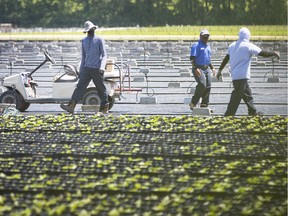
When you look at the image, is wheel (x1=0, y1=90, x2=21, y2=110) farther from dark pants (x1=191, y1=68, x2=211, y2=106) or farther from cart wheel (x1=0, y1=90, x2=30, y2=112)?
dark pants (x1=191, y1=68, x2=211, y2=106)

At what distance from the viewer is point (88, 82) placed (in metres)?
14.9

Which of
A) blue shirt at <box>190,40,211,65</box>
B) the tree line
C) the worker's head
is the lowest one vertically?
the tree line

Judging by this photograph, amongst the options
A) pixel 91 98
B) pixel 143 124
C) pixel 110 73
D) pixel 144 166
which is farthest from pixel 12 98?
pixel 144 166

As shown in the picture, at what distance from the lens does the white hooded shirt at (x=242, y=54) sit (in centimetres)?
1330

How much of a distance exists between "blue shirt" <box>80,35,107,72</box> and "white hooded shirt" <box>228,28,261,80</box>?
7.99ft

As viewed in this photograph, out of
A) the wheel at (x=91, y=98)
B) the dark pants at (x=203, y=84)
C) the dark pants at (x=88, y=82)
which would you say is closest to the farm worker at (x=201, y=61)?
the dark pants at (x=203, y=84)

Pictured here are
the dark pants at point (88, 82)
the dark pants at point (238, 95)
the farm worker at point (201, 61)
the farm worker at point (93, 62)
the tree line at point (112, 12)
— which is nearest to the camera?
the dark pants at point (238, 95)

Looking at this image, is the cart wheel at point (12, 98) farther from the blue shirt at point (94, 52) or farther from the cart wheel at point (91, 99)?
the blue shirt at point (94, 52)

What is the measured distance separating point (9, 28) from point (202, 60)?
199 ft

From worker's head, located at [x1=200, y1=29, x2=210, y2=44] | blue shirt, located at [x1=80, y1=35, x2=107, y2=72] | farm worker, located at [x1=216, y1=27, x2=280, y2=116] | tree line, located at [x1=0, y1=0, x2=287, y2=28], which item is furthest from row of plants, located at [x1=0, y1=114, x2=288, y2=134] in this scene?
tree line, located at [x1=0, y1=0, x2=287, y2=28]

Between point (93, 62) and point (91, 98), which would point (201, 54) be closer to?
point (93, 62)

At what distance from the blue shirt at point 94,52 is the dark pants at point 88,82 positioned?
108 millimetres

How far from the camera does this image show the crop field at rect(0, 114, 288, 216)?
7516mm

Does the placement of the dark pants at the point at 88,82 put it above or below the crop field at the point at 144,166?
above
